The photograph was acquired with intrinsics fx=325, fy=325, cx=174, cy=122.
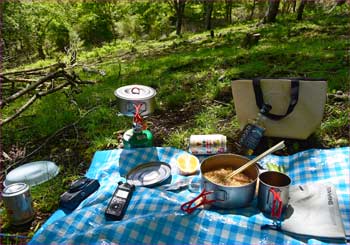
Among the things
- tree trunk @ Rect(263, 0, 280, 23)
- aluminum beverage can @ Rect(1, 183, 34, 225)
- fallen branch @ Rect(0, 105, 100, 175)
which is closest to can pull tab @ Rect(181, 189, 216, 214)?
aluminum beverage can @ Rect(1, 183, 34, 225)

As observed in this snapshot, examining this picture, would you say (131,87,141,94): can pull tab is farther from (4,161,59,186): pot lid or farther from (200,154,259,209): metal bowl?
(200,154,259,209): metal bowl

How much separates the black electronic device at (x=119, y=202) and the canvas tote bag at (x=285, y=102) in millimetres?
1407

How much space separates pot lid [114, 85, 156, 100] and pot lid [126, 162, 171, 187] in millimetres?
692

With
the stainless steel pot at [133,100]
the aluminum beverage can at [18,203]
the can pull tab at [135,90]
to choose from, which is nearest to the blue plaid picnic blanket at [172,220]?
the aluminum beverage can at [18,203]

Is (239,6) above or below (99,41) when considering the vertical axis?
above

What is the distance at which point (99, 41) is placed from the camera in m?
25.1

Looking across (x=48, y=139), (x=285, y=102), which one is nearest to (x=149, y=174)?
(x=285, y=102)

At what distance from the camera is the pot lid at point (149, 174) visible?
2573mm

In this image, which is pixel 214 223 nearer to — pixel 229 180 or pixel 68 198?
pixel 229 180

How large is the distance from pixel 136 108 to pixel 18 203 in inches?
48.0

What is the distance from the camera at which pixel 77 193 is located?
2.48 metres

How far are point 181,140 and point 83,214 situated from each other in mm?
1433

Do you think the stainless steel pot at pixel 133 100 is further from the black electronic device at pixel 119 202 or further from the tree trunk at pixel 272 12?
the tree trunk at pixel 272 12

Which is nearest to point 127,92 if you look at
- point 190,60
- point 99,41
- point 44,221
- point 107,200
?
point 107,200
